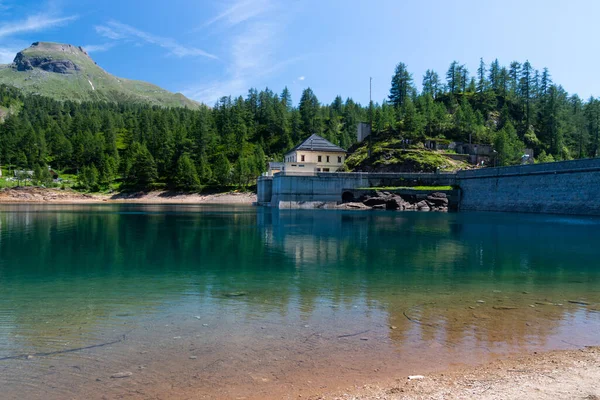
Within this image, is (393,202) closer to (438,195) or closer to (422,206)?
(422,206)

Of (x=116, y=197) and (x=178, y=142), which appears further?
(x=178, y=142)

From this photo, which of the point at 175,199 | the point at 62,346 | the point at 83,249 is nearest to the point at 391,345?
the point at 62,346

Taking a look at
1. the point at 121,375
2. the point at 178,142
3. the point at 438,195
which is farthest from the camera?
the point at 178,142

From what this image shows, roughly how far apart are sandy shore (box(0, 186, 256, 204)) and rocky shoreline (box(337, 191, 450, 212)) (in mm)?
38945

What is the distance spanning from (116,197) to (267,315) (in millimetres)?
111511

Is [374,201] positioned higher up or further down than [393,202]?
higher up

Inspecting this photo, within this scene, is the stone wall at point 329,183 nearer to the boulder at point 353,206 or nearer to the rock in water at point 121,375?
the boulder at point 353,206

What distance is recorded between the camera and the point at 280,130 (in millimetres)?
146625

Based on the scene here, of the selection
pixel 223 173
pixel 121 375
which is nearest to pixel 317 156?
pixel 223 173

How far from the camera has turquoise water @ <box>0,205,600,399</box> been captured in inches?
282

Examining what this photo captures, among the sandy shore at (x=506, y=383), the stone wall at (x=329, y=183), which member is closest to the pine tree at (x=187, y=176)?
the stone wall at (x=329, y=183)

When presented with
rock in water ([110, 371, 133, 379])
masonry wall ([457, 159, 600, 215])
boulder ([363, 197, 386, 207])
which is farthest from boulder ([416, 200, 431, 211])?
rock in water ([110, 371, 133, 379])

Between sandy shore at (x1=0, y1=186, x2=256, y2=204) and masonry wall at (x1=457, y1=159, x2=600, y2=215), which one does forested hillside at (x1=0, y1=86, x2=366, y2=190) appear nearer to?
sandy shore at (x1=0, y1=186, x2=256, y2=204)

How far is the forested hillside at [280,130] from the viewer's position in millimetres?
99500
